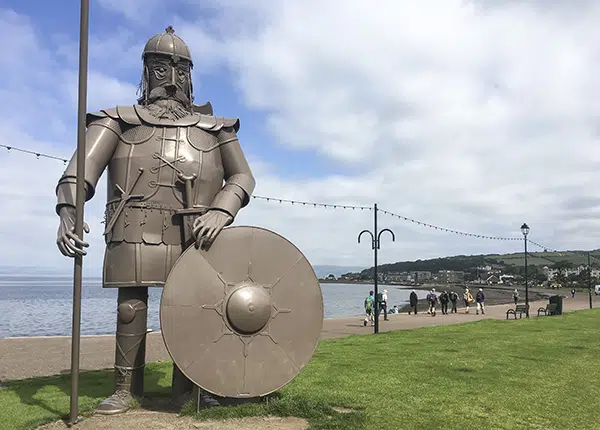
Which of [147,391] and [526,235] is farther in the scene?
[526,235]

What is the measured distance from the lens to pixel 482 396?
633 centimetres

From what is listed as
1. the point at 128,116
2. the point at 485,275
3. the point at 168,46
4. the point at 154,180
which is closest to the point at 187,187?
the point at 154,180

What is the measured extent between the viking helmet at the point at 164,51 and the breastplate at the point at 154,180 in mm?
606

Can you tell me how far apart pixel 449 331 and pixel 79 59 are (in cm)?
1254

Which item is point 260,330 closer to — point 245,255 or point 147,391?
point 245,255

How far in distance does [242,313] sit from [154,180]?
173cm

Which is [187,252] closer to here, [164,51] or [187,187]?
[187,187]

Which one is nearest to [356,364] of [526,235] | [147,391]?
[147,391]

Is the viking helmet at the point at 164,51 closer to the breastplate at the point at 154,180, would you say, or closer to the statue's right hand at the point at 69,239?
the breastplate at the point at 154,180

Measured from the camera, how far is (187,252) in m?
5.06

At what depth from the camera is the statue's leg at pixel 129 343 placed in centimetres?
549

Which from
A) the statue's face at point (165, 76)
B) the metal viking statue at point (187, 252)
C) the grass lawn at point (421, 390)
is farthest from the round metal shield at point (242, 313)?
the statue's face at point (165, 76)

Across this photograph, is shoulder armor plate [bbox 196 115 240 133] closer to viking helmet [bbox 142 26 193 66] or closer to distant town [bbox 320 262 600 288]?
viking helmet [bbox 142 26 193 66]

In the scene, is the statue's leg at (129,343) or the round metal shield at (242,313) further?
the statue's leg at (129,343)
